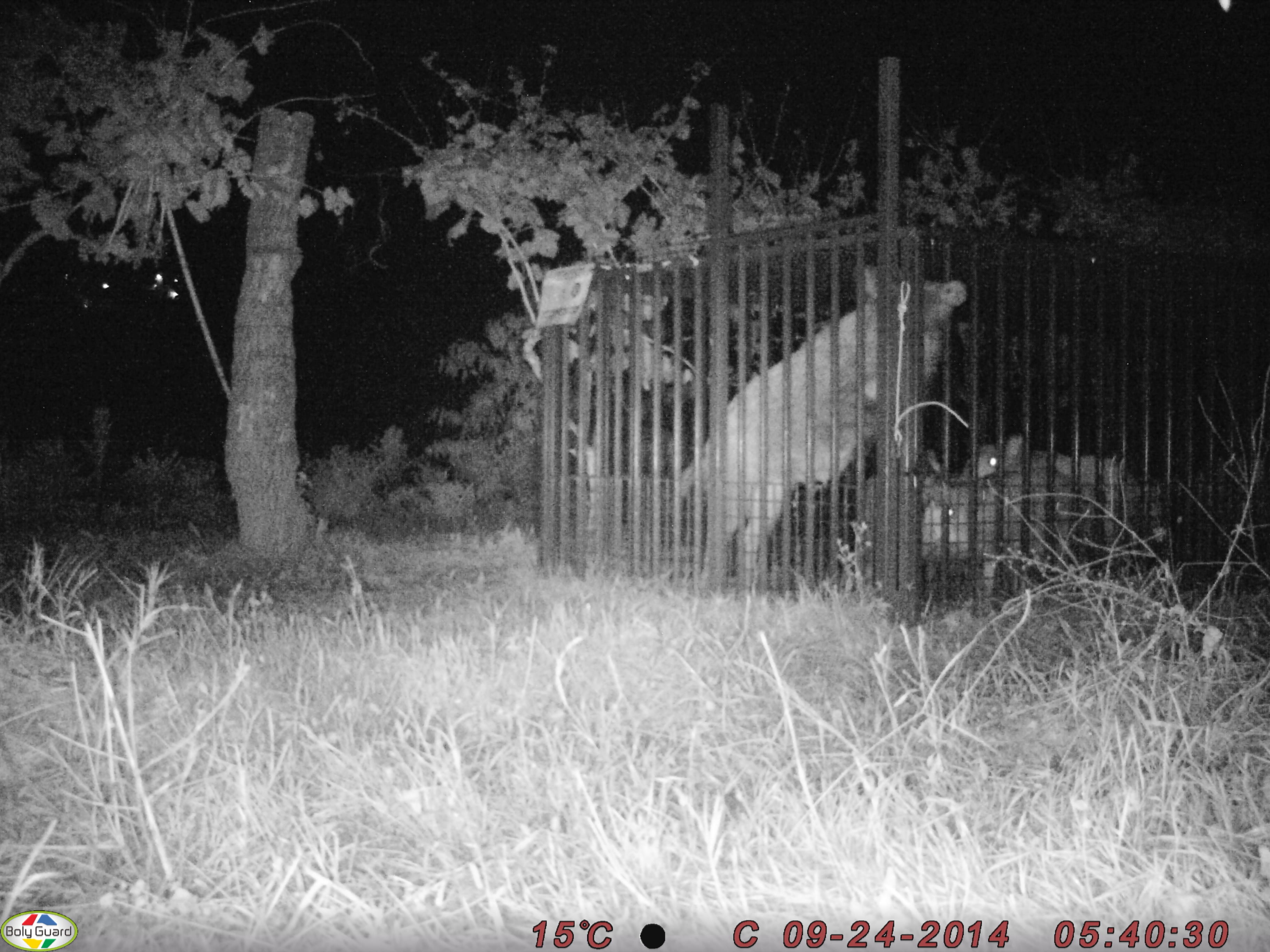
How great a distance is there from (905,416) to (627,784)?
2778mm

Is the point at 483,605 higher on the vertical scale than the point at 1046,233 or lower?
lower

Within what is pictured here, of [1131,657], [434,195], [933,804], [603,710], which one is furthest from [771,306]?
[933,804]

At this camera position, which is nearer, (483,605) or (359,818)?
(359,818)

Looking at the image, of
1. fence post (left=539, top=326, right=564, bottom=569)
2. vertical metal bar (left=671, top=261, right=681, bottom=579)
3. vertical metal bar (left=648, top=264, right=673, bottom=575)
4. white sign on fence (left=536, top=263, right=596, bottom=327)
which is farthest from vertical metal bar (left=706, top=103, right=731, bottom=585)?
fence post (left=539, top=326, right=564, bottom=569)

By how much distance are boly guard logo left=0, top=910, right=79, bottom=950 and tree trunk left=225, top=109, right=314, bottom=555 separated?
664cm

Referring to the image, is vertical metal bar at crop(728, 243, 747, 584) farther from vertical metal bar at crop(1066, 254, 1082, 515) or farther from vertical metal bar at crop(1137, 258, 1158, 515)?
vertical metal bar at crop(1137, 258, 1158, 515)

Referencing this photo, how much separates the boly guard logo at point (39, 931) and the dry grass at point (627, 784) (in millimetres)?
43

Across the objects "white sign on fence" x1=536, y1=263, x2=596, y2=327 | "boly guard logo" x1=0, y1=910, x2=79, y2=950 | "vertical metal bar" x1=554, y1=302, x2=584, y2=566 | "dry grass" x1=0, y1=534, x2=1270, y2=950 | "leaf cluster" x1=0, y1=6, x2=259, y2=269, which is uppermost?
"leaf cluster" x1=0, y1=6, x2=259, y2=269

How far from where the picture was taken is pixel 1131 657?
398 centimetres

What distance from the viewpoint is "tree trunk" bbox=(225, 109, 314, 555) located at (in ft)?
29.0

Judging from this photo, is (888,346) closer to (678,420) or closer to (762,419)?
(762,419)

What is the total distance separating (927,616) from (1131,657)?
1388mm

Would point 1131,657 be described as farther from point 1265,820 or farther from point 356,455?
point 356,455

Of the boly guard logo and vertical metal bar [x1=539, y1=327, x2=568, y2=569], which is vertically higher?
vertical metal bar [x1=539, y1=327, x2=568, y2=569]
